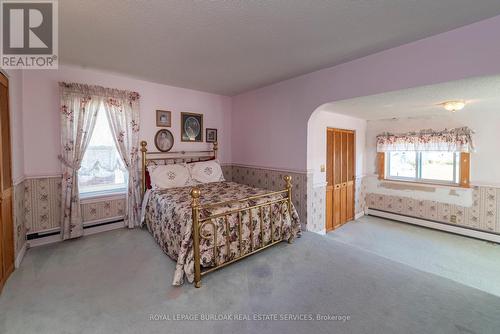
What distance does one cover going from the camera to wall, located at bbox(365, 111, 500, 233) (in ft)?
12.4

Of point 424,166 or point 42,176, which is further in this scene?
point 424,166

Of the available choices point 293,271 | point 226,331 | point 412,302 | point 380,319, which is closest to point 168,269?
point 226,331

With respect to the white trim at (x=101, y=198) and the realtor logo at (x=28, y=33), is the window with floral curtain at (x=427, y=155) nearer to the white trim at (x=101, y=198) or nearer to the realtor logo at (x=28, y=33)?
the white trim at (x=101, y=198)

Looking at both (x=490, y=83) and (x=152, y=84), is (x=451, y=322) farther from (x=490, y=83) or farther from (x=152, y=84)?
(x=152, y=84)

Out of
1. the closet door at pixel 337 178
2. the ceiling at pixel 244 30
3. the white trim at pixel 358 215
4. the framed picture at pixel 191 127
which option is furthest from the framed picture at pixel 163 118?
the white trim at pixel 358 215

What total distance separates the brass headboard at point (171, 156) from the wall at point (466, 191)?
399 cm

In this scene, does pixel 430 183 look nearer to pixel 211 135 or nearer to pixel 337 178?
pixel 337 178

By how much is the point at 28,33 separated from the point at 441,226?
675cm

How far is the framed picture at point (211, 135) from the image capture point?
14.8ft

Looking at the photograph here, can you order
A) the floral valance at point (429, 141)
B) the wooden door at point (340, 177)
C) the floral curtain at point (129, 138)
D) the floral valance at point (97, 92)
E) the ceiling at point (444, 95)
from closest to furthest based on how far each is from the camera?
the ceiling at point (444, 95)
the floral valance at point (97, 92)
the floral curtain at point (129, 138)
the floral valance at point (429, 141)
the wooden door at point (340, 177)

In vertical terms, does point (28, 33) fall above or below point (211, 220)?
above

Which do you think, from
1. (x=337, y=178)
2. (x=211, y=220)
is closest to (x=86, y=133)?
(x=211, y=220)

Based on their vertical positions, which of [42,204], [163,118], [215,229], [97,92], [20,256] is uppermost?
[97,92]

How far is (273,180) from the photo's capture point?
3.99m
